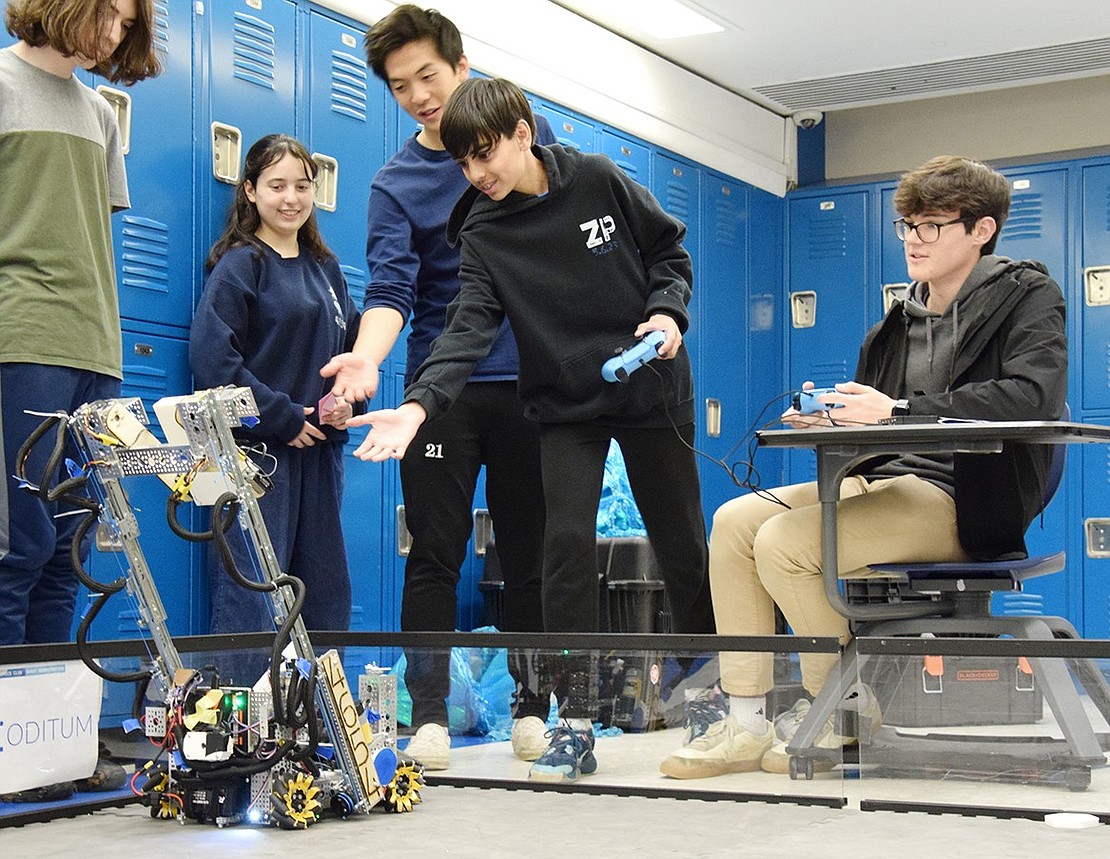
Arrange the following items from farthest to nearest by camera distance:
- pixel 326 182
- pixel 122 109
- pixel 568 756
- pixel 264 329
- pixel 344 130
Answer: pixel 344 130, pixel 326 182, pixel 122 109, pixel 264 329, pixel 568 756

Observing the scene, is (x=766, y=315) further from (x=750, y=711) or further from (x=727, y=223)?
(x=750, y=711)

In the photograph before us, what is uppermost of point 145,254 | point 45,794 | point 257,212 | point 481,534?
point 257,212

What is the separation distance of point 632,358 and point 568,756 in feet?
2.30

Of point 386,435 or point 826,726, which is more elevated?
point 386,435

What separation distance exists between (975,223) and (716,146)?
4.16 meters

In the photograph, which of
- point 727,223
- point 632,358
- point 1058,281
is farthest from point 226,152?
point 1058,281

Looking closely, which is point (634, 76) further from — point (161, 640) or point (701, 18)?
point (161, 640)

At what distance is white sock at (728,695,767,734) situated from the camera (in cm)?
230

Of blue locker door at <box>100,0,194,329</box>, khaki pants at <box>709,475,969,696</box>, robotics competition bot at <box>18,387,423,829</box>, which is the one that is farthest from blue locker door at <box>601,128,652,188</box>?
robotics competition bot at <box>18,387,423,829</box>

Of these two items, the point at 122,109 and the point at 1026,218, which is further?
the point at 1026,218

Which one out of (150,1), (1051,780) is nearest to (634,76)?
(150,1)

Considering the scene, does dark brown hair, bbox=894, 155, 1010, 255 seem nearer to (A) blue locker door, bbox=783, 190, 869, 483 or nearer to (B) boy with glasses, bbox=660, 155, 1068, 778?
(B) boy with glasses, bbox=660, 155, 1068, 778

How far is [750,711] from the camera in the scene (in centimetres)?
231

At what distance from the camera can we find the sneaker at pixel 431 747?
8.41 ft
